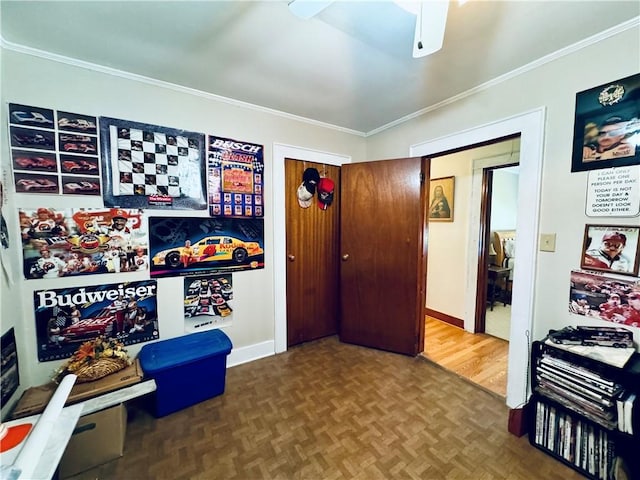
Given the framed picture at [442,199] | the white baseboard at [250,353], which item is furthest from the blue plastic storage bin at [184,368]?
the framed picture at [442,199]

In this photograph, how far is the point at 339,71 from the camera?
173 cm

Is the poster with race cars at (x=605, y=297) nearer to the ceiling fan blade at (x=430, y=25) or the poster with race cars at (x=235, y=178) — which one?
the ceiling fan blade at (x=430, y=25)

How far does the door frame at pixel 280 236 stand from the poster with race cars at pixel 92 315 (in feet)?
→ 3.28

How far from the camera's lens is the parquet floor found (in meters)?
1.35

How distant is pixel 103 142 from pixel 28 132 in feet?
1.15

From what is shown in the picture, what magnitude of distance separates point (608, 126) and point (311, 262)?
90.9 inches

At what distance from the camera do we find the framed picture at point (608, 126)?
A: 51.3 inches

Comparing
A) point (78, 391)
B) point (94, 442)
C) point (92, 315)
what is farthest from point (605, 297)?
point (92, 315)

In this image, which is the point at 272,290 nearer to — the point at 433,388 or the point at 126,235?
the point at 126,235

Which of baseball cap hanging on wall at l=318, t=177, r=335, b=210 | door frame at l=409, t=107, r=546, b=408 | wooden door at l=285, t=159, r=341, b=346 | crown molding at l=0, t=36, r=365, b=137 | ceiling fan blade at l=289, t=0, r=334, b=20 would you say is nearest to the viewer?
ceiling fan blade at l=289, t=0, r=334, b=20

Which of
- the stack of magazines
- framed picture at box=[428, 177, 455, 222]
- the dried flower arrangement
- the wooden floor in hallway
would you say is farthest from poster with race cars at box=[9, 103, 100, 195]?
framed picture at box=[428, 177, 455, 222]

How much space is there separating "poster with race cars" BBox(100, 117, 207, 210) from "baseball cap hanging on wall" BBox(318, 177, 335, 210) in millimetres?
1158

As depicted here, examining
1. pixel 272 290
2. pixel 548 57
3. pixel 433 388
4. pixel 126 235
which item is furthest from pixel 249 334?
pixel 548 57

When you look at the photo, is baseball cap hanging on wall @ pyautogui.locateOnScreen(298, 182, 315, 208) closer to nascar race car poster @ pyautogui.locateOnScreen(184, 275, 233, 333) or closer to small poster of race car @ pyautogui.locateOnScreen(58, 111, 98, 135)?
nascar race car poster @ pyautogui.locateOnScreen(184, 275, 233, 333)
